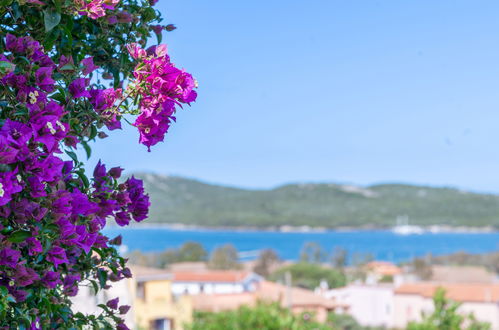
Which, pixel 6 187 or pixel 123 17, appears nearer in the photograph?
pixel 6 187

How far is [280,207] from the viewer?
579 feet

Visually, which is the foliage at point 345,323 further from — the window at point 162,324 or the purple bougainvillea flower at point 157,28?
the purple bougainvillea flower at point 157,28

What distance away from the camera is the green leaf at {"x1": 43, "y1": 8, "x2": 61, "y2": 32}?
4.51ft

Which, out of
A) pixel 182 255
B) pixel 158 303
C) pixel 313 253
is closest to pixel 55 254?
pixel 158 303

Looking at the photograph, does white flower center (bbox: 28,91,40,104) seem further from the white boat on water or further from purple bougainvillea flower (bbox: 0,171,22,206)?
the white boat on water

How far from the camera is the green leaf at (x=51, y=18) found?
1.38 m

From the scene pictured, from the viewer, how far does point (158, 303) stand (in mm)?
28516

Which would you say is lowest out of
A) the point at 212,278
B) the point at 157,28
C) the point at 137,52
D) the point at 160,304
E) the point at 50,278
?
the point at 212,278

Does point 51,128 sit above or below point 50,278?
above

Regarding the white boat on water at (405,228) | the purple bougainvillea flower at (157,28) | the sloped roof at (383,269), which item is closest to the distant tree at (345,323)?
the sloped roof at (383,269)

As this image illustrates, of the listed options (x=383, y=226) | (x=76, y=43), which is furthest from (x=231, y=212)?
(x=76, y=43)

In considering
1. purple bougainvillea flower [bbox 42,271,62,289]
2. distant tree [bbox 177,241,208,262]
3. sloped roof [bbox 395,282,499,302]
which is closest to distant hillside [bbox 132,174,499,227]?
distant tree [bbox 177,241,208,262]

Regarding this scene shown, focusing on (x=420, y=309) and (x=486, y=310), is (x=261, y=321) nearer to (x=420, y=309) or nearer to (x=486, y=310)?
(x=420, y=309)

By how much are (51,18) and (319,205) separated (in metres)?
179
